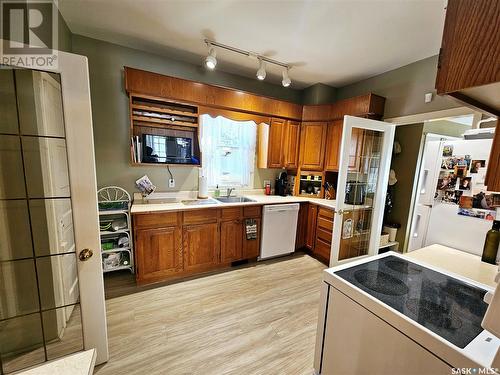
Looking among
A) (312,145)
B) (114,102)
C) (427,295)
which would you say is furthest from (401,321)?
(114,102)

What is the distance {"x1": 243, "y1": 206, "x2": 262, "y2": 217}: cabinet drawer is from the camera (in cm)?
296

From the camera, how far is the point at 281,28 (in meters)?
2.08

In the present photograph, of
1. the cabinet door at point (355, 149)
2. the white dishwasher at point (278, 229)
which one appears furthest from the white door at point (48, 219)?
the cabinet door at point (355, 149)

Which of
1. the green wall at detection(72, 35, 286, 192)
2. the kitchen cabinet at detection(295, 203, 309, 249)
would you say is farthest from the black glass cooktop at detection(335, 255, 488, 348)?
the green wall at detection(72, 35, 286, 192)

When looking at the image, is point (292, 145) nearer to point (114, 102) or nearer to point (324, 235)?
point (324, 235)

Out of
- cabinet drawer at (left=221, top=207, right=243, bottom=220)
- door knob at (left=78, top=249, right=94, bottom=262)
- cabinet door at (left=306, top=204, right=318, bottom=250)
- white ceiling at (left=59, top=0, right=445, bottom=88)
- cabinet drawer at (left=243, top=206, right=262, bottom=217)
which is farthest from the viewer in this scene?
cabinet door at (left=306, top=204, right=318, bottom=250)

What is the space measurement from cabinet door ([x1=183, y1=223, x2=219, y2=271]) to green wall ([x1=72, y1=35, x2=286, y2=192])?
856 millimetres

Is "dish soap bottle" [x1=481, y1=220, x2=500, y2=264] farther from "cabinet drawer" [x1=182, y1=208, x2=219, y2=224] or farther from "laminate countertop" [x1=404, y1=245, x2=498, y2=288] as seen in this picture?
"cabinet drawer" [x1=182, y1=208, x2=219, y2=224]

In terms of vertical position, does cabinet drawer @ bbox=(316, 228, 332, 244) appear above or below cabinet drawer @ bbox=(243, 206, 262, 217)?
below

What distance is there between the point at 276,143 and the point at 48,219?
290cm

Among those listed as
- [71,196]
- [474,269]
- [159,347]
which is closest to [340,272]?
[474,269]

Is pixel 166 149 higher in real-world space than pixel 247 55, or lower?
lower

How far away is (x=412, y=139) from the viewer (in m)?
3.31

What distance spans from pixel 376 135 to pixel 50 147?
12.0 ft
